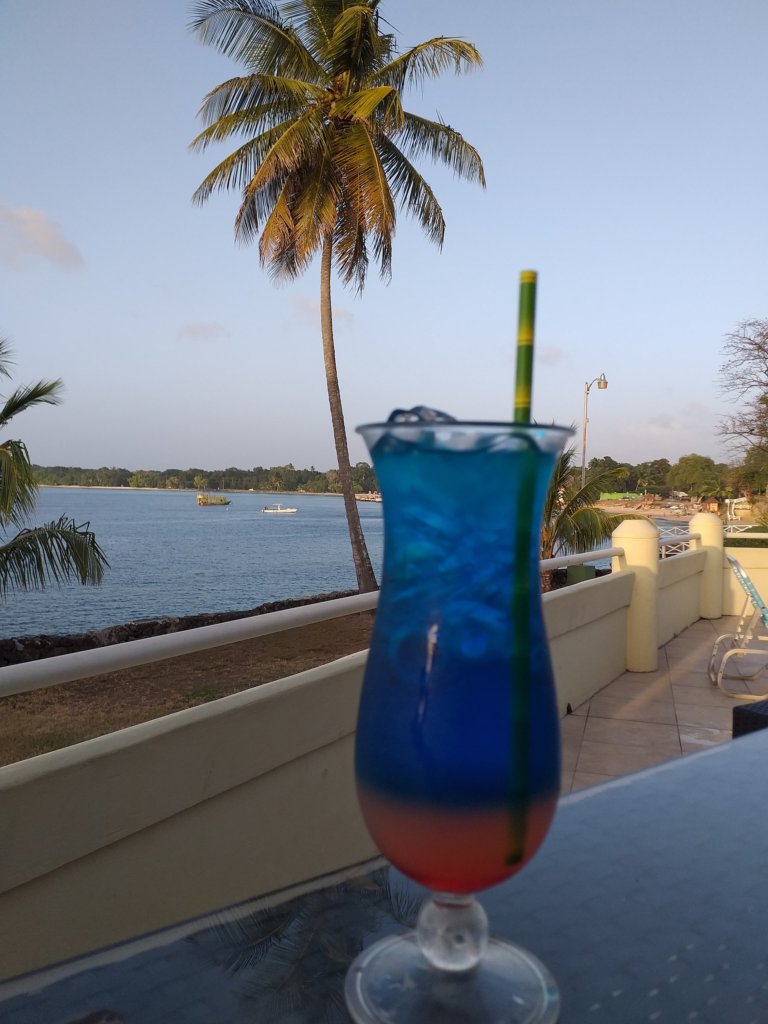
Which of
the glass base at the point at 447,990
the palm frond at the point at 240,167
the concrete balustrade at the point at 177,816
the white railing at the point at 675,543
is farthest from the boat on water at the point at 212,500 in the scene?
the glass base at the point at 447,990

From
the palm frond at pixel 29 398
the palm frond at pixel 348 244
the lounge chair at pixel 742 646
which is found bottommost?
the lounge chair at pixel 742 646

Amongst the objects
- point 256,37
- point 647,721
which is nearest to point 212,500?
point 256,37

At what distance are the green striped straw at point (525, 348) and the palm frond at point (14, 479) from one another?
855 centimetres

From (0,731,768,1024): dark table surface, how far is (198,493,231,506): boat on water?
99.4 meters

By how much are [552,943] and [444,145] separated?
1407cm

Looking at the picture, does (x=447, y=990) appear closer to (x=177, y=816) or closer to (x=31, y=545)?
(x=177, y=816)

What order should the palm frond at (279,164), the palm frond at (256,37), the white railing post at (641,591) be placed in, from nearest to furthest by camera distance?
the white railing post at (641,591)
the palm frond at (279,164)
the palm frond at (256,37)

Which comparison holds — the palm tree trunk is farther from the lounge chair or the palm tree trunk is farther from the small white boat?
the small white boat

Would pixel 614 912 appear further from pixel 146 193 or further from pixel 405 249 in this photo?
pixel 146 193

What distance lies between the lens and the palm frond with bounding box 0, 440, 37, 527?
7.95 metres

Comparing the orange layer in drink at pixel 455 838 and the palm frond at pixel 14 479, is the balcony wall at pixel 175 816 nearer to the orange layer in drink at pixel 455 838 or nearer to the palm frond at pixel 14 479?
the orange layer in drink at pixel 455 838

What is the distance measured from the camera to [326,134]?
476 inches

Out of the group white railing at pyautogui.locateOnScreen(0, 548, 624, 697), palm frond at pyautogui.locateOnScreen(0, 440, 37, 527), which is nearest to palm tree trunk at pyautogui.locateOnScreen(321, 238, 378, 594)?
palm frond at pyautogui.locateOnScreen(0, 440, 37, 527)

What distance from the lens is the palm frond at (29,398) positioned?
30.3 feet
